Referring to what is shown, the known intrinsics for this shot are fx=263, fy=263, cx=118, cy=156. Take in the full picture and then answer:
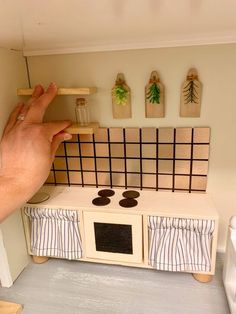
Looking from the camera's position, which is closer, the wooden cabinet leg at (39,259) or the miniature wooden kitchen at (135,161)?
the miniature wooden kitchen at (135,161)

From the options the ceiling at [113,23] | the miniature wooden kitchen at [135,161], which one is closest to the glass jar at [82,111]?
the miniature wooden kitchen at [135,161]

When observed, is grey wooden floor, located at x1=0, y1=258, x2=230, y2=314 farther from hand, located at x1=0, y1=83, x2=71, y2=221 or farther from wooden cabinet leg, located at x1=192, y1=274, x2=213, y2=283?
hand, located at x1=0, y1=83, x2=71, y2=221

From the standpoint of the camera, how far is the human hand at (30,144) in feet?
3.91

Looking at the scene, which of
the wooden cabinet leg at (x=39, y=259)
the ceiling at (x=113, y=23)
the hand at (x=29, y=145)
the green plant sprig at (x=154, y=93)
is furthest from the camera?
the wooden cabinet leg at (x=39, y=259)

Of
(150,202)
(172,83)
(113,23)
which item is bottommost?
(150,202)

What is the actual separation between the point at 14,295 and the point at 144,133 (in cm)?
115

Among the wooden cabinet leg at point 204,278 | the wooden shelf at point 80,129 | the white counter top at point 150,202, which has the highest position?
the wooden shelf at point 80,129

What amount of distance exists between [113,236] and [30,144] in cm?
68

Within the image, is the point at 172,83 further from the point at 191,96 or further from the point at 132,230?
the point at 132,230

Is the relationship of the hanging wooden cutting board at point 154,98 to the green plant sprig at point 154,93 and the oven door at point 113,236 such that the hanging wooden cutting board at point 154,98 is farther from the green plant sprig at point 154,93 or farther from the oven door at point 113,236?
the oven door at point 113,236

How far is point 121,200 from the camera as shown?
152cm

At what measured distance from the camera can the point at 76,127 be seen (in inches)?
57.4

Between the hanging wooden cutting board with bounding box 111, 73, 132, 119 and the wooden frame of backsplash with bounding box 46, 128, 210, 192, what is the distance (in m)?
0.09

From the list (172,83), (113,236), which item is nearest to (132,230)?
(113,236)
